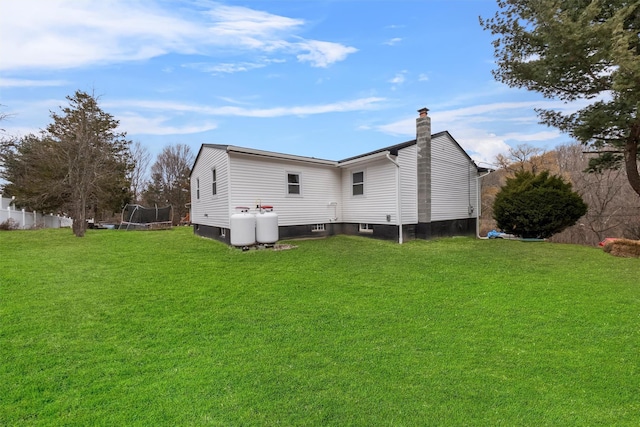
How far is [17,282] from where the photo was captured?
4.83 m

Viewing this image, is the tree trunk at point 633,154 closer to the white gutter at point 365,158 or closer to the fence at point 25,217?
the white gutter at point 365,158

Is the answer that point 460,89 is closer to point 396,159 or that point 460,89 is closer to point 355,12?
point 396,159

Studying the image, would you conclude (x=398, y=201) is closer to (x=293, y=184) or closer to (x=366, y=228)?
(x=366, y=228)

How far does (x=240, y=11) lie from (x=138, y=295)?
21.7ft

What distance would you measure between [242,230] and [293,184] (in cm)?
290

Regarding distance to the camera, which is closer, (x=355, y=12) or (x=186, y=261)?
(x=186, y=261)

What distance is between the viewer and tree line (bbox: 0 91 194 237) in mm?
13195

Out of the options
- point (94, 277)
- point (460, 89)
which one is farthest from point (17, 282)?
point (460, 89)

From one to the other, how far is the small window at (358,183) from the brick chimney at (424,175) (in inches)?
83.6

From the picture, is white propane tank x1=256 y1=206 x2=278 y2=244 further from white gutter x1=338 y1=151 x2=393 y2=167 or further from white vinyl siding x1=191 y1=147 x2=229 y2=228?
white gutter x1=338 y1=151 x2=393 y2=167

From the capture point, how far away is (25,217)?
18.4m

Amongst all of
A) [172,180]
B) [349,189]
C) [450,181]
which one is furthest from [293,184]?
[172,180]

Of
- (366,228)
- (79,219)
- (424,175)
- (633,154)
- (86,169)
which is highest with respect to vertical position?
(86,169)

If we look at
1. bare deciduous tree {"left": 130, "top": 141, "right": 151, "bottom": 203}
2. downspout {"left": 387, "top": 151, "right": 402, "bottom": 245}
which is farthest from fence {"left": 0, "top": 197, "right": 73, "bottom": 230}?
downspout {"left": 387, "top": 151, "right": 402, "bottom": 245}
